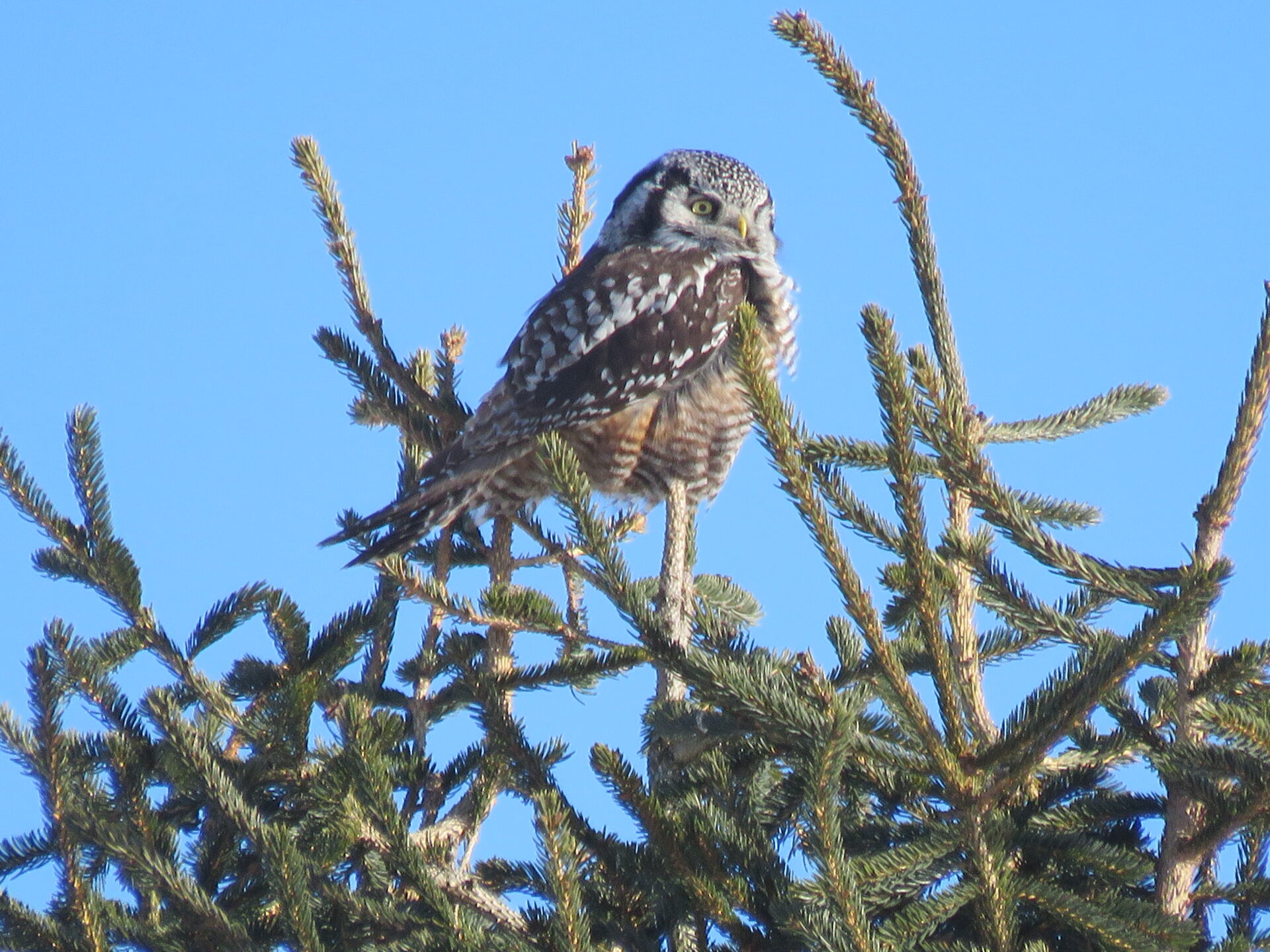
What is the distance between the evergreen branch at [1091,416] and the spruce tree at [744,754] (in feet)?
0.27

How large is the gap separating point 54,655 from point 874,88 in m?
1.92

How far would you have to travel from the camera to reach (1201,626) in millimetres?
1992

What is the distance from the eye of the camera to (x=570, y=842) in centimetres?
195

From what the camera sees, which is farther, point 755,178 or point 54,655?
point 755,178

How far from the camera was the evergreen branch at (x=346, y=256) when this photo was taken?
3.82 meters

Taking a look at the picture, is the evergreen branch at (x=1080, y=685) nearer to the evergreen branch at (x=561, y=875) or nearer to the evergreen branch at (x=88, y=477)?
the evergreen branch at (x=561, y=875)

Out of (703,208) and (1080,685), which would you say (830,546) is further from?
(703,208)

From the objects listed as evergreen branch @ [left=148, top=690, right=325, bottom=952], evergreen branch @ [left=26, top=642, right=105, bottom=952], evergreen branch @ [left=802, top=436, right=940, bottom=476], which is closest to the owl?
evergreen branch @ [left=802, top=436, right=940, bottom=476]

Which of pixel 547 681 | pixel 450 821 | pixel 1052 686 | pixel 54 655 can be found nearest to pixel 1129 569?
pixel 1052 686

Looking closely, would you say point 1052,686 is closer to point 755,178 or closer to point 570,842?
point 570,842

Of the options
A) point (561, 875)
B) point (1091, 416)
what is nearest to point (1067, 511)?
point (1091, 416)

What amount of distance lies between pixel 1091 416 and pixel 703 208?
230 cm

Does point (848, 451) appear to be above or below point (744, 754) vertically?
above

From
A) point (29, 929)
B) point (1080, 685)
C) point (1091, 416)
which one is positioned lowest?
point (1080, 685)
